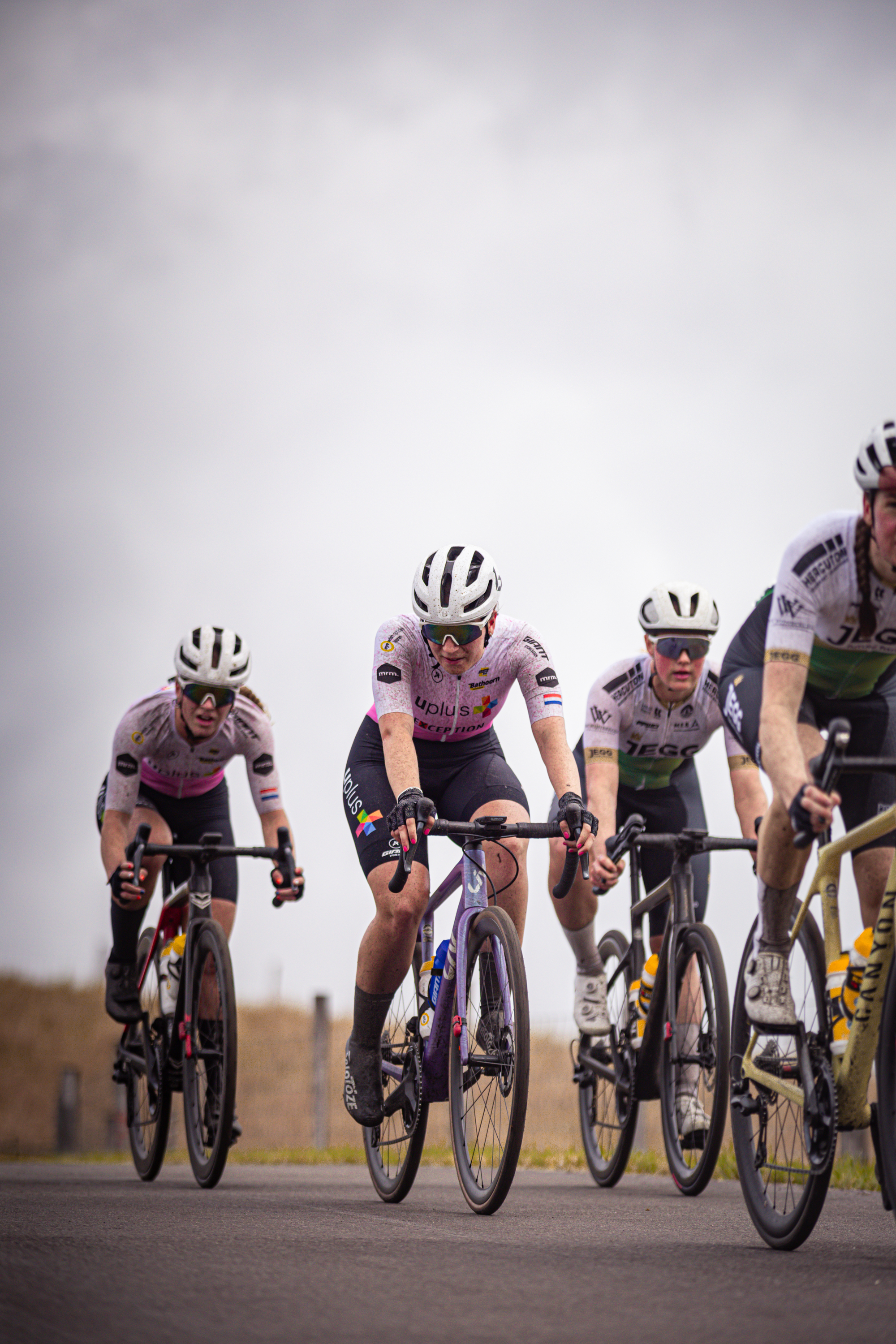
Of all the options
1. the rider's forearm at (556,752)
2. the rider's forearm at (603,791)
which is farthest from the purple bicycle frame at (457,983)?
the rider's forearm at (603,791)

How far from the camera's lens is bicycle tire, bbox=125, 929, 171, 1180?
7578 millimetres

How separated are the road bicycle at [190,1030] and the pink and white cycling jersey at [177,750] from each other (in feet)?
1.68

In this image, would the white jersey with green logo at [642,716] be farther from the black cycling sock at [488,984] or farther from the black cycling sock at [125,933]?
the black cycling sock at [125,933]

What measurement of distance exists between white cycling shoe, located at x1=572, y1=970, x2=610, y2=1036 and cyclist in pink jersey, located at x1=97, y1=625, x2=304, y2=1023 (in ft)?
6.19

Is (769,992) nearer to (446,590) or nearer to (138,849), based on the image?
(446,590)

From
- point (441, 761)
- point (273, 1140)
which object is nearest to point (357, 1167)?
point (441, 761)

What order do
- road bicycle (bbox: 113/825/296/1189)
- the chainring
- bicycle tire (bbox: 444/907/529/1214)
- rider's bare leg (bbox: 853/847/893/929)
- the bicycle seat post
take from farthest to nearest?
the bicycle seat post
road bicycle (bbox: 113/825/296/1189)
bicycle tire (bbox: 444/907/529/1214)
rider's bare leg (bbox: 853/847/893/929)
the chainring

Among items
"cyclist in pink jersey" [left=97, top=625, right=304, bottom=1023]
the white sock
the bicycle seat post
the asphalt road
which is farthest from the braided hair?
"cyclist in pink jersey" [left=97, top=625, right=304, bottom=1023]

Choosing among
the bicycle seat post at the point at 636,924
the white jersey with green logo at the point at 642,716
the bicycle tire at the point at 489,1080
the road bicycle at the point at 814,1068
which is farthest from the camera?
the white jersey with green logo at the point at 642,716

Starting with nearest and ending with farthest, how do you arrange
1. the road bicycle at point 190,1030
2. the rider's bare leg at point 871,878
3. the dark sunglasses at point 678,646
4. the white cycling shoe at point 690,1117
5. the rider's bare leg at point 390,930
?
the rider's bare leg at point 871,878, the rider's bare leg at point 390,930, the white cycling shoe at point 690,1117, the road bicycle at point 190,1030, the dark sunglasses at point 678,646

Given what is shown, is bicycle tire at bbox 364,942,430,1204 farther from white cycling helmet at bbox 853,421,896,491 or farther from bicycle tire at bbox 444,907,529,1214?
white cycling helmet at bbox 853,421,896,491

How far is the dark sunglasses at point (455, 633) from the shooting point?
5906mm

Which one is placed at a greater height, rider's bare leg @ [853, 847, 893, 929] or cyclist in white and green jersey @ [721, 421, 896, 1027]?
cyclist in white and green jersey @ [721, 421, 896, 1027]

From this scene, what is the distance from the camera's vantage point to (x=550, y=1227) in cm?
509
